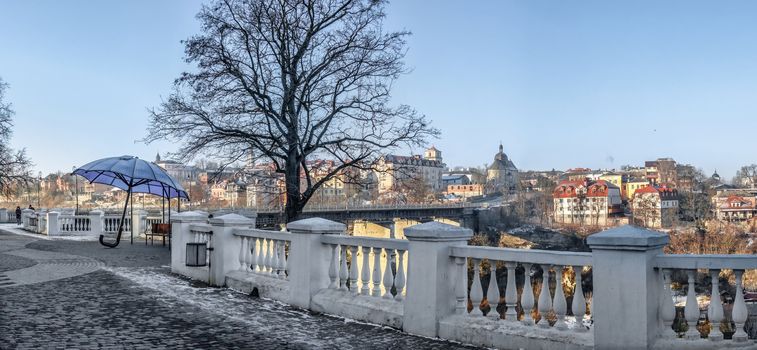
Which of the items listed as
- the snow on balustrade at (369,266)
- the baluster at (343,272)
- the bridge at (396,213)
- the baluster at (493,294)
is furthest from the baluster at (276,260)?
the bridge at (396,213)

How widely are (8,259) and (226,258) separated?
9312 millimetres

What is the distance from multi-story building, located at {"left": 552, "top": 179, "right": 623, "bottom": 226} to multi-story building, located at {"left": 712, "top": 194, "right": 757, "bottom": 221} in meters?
18.6

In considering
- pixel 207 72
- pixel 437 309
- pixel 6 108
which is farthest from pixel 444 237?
pixel 6 108

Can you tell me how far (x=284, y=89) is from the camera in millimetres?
21547

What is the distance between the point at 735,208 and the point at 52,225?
342 feet

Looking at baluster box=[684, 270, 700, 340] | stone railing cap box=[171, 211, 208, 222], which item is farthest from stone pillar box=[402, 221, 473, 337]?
stone railing cap box=[171, 211, 208, 222]

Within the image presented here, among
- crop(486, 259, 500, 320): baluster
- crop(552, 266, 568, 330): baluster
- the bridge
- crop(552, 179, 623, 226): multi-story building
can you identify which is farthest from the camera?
crop(552, 179, 623, 226): multi-story building

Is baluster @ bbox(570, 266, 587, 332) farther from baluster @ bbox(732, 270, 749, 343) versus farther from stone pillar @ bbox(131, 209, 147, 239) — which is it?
stone pillar @ bbox(131, 209, 147, 239)

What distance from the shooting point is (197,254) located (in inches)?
476

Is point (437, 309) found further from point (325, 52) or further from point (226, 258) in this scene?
point (325, 52)

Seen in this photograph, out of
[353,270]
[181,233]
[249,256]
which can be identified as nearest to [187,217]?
[181,233]

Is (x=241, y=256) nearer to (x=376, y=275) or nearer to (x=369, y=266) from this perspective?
(x=369, y=266)

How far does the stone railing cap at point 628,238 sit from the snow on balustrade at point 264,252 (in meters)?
5.07

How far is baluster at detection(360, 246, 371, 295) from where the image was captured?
26.9ft
